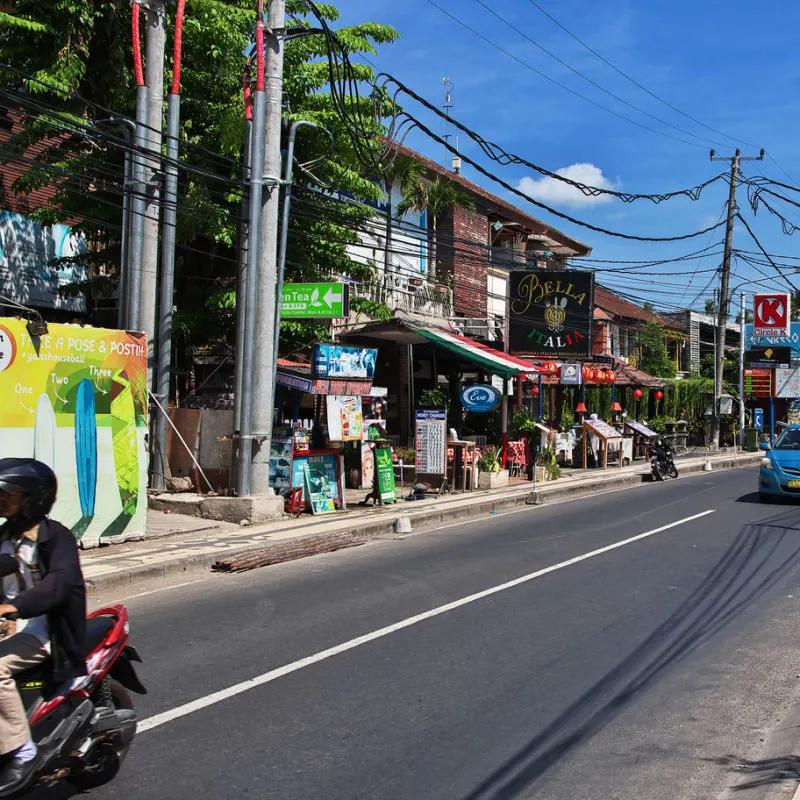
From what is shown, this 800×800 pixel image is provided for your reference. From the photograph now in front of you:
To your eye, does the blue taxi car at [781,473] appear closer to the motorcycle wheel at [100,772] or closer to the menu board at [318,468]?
the menu board at [318,468]

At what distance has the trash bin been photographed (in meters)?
38.4

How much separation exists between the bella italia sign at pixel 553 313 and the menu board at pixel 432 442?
877 centimetres

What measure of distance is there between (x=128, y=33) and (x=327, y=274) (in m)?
6.26

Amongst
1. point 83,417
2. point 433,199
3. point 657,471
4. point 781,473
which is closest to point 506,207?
point 433,199

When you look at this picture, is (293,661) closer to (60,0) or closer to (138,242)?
(138,242)

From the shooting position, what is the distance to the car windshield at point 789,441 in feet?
58.0

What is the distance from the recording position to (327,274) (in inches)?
764

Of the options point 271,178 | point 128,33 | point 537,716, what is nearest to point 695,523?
point 271,178

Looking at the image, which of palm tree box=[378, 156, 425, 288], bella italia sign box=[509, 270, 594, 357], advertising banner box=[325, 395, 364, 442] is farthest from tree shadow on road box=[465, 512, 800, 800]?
palm tree box=[378, 156, 425, 288]

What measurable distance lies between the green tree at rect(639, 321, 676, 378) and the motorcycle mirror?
41.4 meters

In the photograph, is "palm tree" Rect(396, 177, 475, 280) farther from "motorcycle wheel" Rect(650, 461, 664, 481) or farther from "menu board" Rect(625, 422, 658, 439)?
"menu board" Rect(625, 422, 658, 439)

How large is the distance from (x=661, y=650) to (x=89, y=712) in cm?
454

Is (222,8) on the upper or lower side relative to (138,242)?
upper

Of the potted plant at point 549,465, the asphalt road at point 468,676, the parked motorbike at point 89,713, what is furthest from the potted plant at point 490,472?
the parked motorbike at point 89,713
